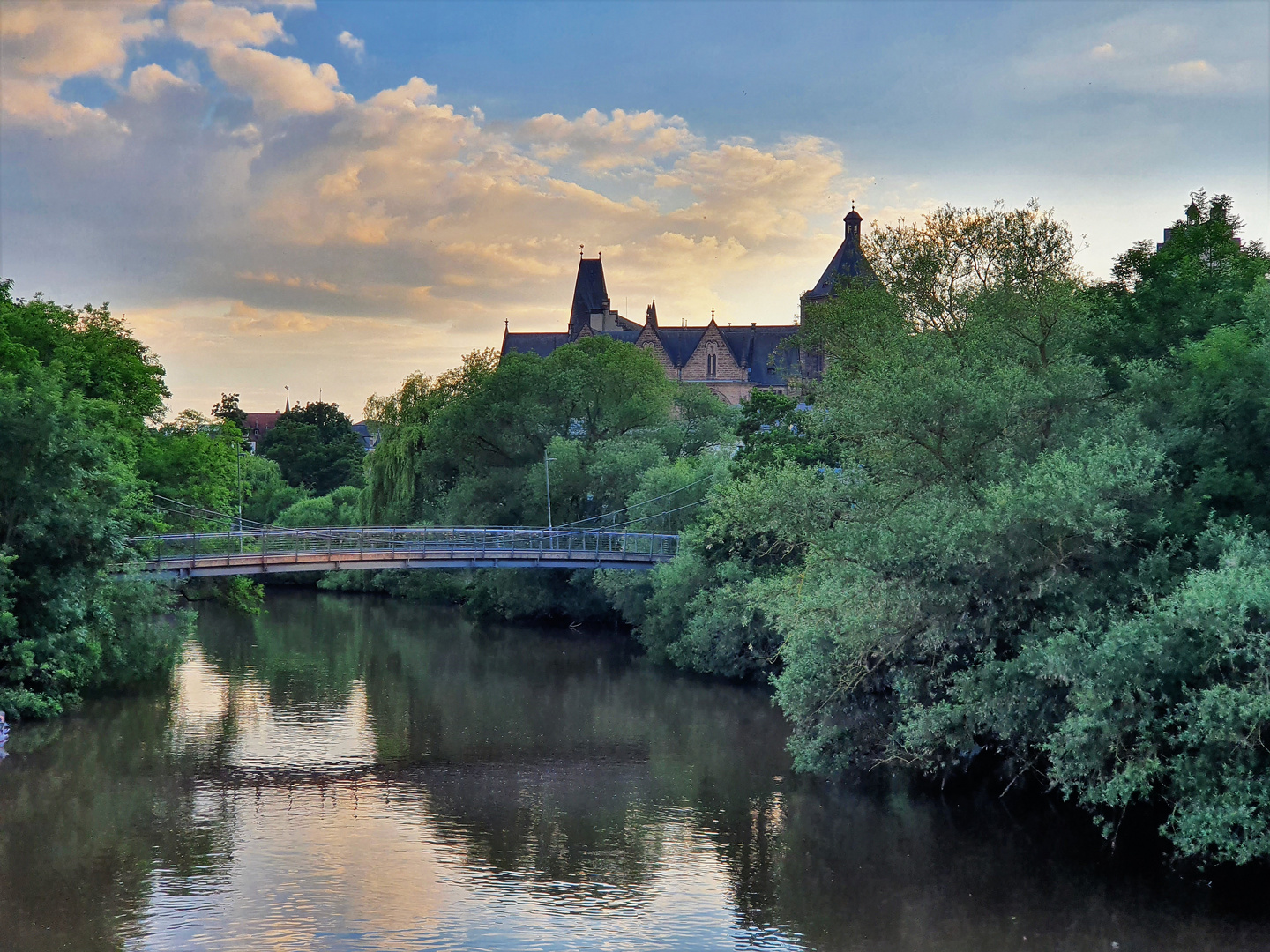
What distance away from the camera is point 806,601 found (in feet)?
66.1

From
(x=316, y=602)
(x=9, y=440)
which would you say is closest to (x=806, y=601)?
(x=9, y=440)

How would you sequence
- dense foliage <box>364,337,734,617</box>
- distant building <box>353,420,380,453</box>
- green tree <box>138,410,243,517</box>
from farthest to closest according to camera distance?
distant building <box>353,420,380,453</box> < dense foliage <box>364,337,734,617</box> < green tree <box>138,410,243,517</box>

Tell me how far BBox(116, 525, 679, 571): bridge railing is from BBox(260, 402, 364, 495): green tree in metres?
35.0

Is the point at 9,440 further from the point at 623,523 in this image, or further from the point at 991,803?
the point at 623,523

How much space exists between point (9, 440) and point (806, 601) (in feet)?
49.2

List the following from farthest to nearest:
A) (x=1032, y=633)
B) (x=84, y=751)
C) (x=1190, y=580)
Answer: (x=84, y=751), (x=1032, y=633), (x=1190, y=580)

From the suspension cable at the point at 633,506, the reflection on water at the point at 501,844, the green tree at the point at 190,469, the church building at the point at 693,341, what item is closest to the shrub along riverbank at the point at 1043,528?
the reflection on water at the point at 501,844

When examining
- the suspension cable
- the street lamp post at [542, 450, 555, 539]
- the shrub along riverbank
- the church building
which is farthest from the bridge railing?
the church building

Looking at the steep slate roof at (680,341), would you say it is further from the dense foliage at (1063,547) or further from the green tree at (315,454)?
the dense foliage at (1063,547)

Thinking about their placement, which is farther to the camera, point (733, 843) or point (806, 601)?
point (806, 601)

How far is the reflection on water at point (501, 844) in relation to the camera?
15039 mm

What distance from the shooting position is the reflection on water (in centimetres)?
1504

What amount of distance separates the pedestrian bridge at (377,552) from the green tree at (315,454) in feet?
119

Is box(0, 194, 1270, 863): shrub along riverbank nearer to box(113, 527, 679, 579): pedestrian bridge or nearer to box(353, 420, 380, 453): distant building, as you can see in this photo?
box(113, 527, 679, 579): pedestrian bridge
